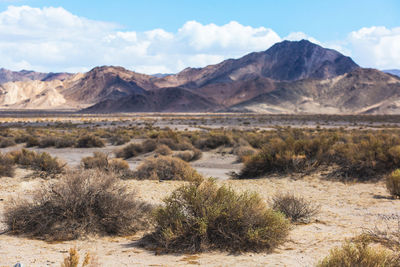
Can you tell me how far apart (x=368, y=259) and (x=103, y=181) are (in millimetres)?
5160

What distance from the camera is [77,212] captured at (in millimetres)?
7457

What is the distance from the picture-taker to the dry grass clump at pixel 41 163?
14828mm

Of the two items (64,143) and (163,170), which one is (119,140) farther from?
(163,170)

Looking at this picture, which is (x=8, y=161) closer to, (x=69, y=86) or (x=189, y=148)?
(x=189, y=148)

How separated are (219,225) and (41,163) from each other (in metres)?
11.0

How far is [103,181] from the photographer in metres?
7.78

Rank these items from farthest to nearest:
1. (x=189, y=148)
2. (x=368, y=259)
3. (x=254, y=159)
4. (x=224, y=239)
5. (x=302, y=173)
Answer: (x=189, y=148) < (x=254, y=159) < (x=302, y=173) < (x=224, y=239) < (x=368, y=259)

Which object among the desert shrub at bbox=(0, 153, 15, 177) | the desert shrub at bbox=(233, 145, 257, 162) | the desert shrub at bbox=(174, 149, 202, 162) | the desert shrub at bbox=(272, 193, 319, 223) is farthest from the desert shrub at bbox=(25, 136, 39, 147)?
the desert shrub at bbox=(272, 193, 319, 223)

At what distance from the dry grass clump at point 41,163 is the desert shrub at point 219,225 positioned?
9326 mm

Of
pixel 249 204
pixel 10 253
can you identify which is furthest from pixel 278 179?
pixel 10 253

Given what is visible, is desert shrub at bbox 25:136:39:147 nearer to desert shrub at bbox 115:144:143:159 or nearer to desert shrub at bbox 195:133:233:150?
desert shrub at bbox 115:144:143:159

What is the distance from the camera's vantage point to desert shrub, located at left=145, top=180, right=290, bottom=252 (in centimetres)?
631

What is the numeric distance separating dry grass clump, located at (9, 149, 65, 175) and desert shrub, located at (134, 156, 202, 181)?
3193 mm

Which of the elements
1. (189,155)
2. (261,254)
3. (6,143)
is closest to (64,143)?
(6,143)
